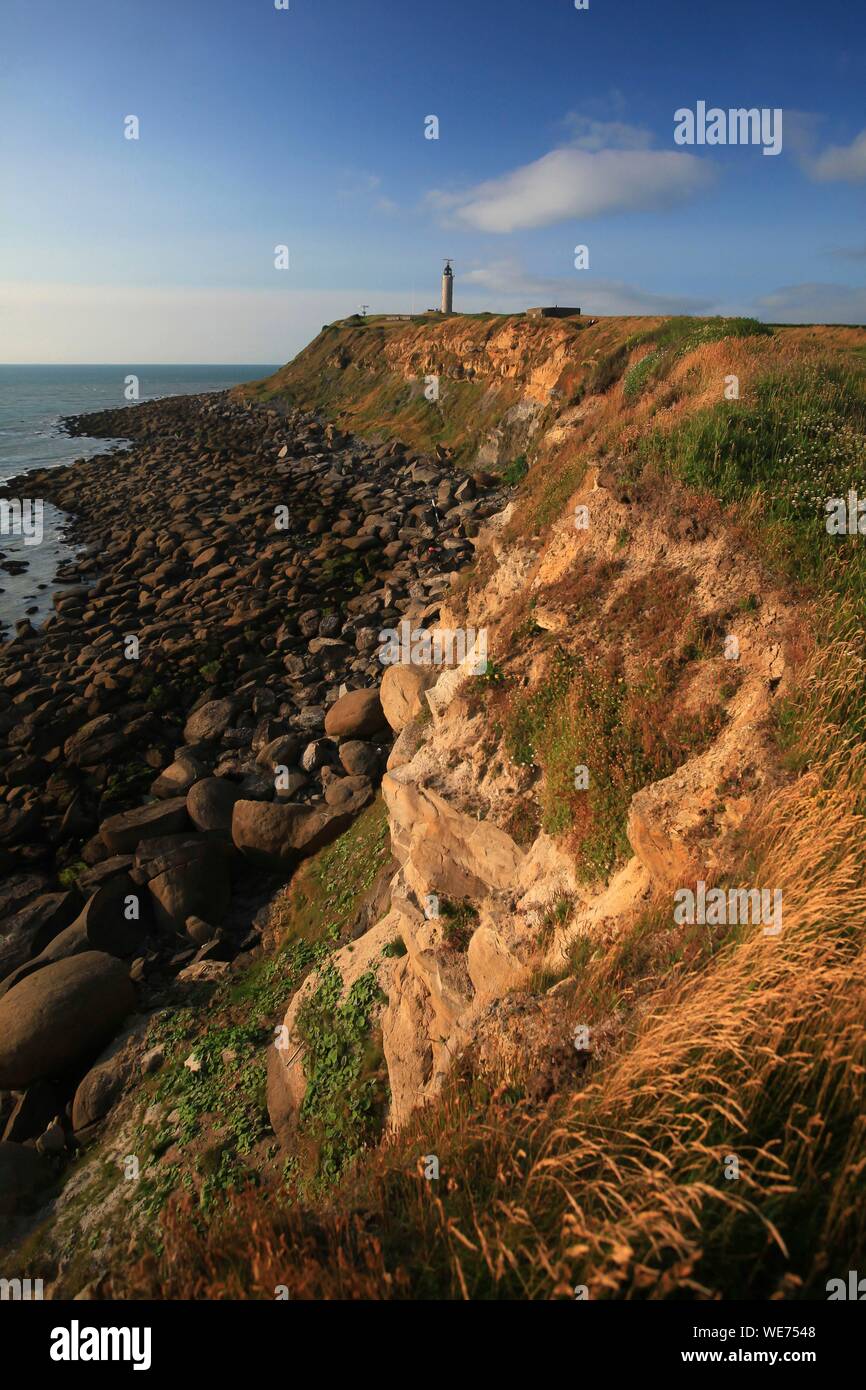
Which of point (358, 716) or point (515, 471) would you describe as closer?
point (358, 716)

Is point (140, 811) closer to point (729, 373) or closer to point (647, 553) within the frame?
point (647, 553)

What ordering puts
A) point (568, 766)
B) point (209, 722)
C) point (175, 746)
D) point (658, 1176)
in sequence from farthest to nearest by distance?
1. point (209, 722)
2. point (175, 746)
3. point (568, 766)
4. point (658, 1176)

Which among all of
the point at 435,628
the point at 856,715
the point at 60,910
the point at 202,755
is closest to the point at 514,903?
the point at 856,715

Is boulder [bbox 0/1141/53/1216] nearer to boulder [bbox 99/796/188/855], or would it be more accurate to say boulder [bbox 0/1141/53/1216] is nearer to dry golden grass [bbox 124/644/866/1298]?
boulder [bbox 99/796/188/855]

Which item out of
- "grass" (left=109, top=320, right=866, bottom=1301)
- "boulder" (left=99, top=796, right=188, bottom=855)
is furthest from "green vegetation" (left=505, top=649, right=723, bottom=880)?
"boulder" (left=99, top=796, right=188, bottom=855)

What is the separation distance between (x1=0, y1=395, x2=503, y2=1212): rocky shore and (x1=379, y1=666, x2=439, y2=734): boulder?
0.11 m

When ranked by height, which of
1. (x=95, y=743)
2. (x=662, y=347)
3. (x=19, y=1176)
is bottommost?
(x=19, y=1176)

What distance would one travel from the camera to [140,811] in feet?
46.0

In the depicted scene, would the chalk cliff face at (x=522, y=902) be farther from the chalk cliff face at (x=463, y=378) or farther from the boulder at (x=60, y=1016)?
the chalk cliff face at (x=463, y=378)

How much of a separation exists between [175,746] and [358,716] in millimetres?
5162

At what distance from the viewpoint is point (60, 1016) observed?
977 cm

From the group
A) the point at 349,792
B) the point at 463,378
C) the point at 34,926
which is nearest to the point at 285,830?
the point at 349,792

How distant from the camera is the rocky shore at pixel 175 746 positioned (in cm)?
1004

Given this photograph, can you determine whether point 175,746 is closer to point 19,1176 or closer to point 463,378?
point 19,1176
